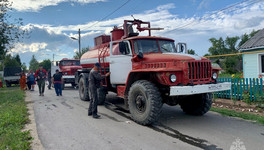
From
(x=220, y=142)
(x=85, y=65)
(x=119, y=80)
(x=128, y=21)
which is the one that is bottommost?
(x=220, y=142)

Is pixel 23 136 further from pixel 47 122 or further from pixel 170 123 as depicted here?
pixel 170 123

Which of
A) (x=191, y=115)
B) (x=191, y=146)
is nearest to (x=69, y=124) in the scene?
(x=191, y=146)

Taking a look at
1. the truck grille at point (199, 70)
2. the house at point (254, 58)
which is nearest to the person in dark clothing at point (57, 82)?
the truck grille at point (199, 70)

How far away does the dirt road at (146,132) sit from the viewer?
173 inches

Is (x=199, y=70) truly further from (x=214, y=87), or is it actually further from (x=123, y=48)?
(x=123, y=48)

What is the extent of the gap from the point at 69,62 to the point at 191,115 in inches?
536

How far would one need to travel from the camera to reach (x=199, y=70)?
18.7ft

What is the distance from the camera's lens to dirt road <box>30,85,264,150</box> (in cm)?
438

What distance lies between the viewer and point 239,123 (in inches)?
239

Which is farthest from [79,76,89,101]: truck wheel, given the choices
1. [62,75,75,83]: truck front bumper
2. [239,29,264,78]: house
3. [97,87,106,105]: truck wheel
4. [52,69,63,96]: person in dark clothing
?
[239,29,264,78]: house

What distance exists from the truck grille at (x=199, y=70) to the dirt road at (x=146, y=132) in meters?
1.34

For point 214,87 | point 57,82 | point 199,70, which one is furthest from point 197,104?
point 57,82

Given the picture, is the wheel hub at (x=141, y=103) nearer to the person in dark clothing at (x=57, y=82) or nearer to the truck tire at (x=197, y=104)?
the truck tire at (x=197, y=104)

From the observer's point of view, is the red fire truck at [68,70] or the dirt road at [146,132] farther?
the red fire truck at [68,70]
